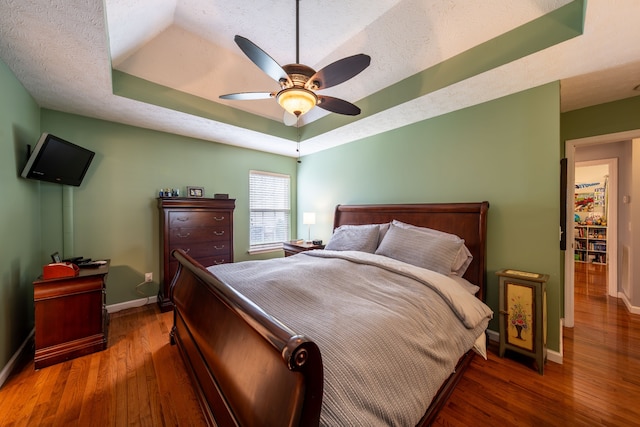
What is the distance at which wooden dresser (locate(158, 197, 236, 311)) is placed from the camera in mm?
3115

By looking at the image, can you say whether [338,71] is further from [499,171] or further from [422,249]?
[499,171]

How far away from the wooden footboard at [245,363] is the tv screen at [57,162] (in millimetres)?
1816

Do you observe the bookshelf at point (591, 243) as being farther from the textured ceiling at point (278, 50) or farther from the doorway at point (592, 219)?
the textured ceiling at point (278, 50)

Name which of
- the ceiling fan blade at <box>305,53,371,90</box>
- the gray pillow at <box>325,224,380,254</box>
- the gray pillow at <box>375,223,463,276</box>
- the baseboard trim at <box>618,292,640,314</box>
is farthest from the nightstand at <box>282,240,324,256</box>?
the baseboard trim at <box>618,292,640,314</box>

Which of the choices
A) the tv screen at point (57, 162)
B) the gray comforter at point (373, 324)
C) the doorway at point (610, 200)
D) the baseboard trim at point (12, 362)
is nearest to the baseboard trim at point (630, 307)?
the doorway at point (610, 200)

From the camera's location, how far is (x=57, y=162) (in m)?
2.37

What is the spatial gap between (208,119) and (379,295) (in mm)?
2809

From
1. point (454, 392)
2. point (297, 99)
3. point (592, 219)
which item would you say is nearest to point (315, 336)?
point (454, 392)

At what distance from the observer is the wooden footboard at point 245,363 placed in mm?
712

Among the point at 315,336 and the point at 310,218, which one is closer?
the point at 315,336

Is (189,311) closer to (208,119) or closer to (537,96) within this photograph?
(208,119)

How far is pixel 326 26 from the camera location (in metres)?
2.46

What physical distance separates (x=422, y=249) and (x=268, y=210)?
3.04 meters

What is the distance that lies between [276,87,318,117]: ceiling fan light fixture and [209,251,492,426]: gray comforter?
51.2 inches
